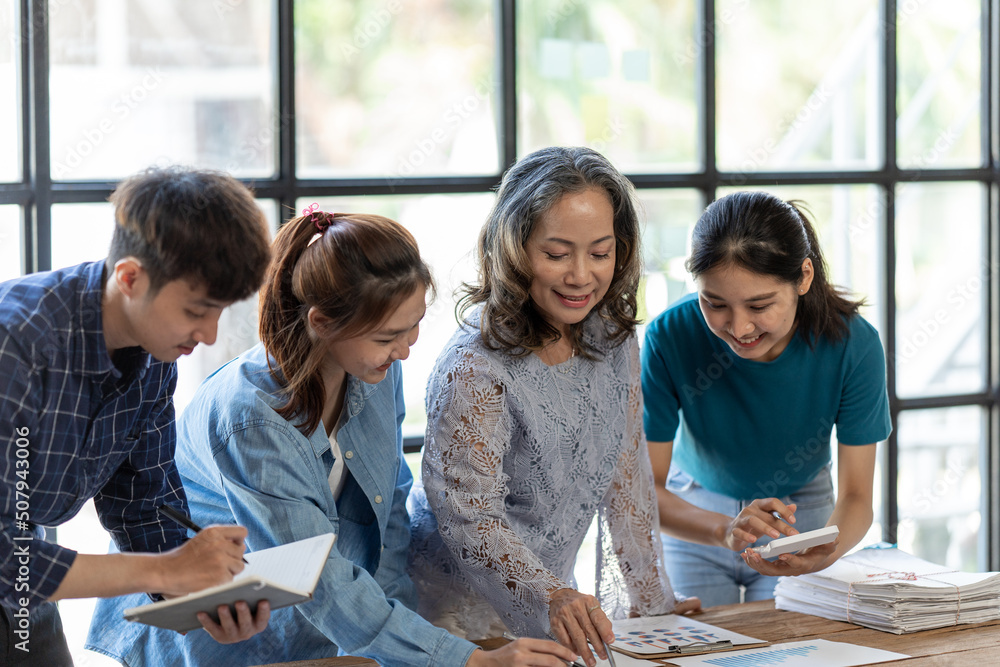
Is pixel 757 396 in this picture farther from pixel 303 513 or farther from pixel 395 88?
pixel 395 88

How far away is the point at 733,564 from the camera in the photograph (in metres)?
2.21

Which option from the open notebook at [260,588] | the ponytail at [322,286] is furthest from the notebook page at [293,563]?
the ponytail at [322,286]

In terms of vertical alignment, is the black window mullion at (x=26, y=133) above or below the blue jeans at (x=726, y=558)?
above

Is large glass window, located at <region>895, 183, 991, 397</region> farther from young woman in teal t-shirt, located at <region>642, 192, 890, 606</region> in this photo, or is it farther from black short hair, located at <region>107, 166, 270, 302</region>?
black short hair, located at <region>107, 166, 270, 302</region>

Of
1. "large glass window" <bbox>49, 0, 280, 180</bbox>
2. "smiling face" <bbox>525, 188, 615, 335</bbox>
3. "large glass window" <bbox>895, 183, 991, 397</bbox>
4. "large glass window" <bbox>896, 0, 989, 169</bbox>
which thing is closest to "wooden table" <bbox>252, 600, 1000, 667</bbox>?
"smiling face" <bbox>525, 188, 615, 335</bbox>

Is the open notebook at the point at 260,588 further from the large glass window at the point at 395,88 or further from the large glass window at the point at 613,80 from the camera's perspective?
the large glass window at the point at 613,80

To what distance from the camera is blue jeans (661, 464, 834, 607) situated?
2188 millimetres

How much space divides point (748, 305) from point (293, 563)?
41.1 inches

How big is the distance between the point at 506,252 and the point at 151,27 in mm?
1141

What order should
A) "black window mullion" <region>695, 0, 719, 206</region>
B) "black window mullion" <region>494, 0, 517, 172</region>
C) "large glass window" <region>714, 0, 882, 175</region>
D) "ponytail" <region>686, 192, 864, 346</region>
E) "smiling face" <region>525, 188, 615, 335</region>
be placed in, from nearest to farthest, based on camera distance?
"smiling face" <region>525, 188, 615, 335</region>, "ponytail" <region>686, 192, 864, 346</region>, "black window mullion" <region>494, 0, 517, 172</region>, "black window mullion" <region>695, 0, 719, 206</region>, "large glass window" <region>714, 0, 882, 175</region>

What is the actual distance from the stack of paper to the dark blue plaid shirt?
1.22m

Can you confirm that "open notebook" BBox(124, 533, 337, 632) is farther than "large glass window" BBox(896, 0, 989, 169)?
No

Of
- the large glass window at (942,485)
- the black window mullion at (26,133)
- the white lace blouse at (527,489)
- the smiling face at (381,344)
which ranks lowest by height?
the large glass window at (942,485)

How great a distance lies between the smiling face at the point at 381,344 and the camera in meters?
1.55
